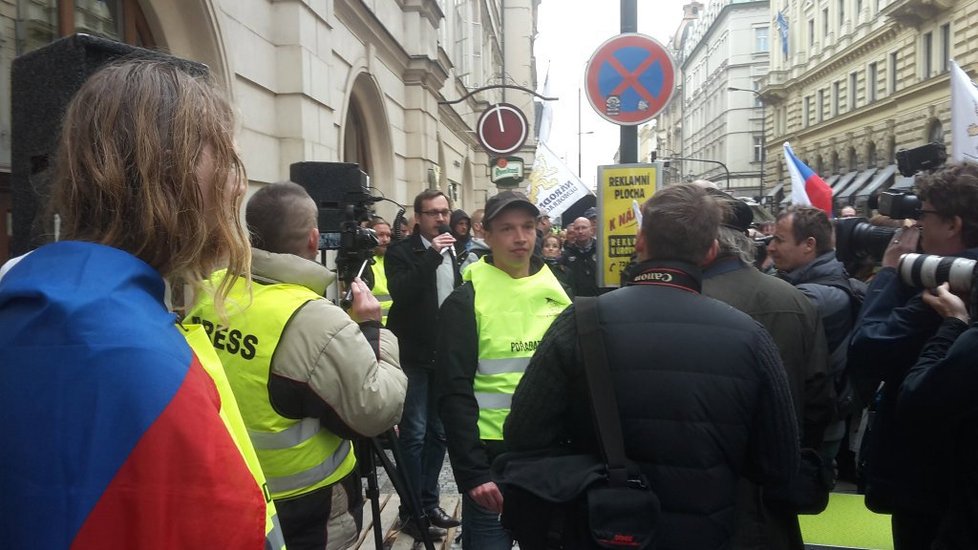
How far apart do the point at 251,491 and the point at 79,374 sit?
0.26m

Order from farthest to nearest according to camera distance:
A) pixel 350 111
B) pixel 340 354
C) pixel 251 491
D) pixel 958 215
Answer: pixel 350 111 < pixel 958 215 < pixel 340 354 < pixel 251 491

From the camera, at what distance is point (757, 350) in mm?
2117

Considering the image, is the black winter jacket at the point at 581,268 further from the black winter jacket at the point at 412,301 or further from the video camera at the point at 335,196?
the video camera at the point at 335,196

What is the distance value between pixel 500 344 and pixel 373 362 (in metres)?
0.88

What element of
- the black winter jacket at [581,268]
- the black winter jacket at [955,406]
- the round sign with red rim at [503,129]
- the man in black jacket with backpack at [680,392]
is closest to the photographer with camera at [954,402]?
the black winter jacket at [955,406]

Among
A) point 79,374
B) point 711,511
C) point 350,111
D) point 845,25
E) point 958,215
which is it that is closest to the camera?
point 79,374

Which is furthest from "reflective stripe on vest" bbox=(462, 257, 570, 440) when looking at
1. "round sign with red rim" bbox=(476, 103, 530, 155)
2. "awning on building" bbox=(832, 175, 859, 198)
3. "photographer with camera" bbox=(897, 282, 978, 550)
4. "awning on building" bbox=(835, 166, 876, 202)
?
"awning on building" bbox=(832, 175, 859, 198)

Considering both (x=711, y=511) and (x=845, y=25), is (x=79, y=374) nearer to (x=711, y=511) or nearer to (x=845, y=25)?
(x=711, y=511)

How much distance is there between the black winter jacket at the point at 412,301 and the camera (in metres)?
4.70

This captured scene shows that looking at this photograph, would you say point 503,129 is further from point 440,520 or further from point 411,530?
point 411,530

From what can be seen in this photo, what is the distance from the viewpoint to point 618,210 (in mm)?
5617

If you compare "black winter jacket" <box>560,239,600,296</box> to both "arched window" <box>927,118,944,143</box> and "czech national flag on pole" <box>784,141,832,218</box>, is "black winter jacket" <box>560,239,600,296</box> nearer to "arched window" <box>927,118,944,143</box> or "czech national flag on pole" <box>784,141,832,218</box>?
"czech national flag on pole" <box>784,141,832,218</box>

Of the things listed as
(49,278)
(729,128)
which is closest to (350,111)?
(49,278)

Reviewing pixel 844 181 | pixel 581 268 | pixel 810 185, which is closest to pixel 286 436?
pixel 581 268
